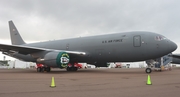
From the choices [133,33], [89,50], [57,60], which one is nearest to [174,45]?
[133,33]

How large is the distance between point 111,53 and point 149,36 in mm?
3840

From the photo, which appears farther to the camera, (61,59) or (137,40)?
(61,59)

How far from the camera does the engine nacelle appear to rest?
689 inches

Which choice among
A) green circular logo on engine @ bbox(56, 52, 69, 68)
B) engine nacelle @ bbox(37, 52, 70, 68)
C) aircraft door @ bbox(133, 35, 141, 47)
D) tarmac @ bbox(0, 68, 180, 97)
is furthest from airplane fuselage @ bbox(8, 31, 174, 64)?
tarmac @ bbox(0, 68, 180, 97)

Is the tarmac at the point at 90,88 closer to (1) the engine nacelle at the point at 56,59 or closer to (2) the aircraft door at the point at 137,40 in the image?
(2) the aircraft door at the point at 137,40

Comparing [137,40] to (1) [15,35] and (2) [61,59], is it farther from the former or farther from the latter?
(1) [15,35]

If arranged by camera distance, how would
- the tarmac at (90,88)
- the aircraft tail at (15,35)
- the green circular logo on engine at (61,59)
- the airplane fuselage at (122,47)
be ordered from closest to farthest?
1. the tarmac at (90,88)
2. the airplane fuselage at (122,47)
3. the green circular logo on engine at (61,59)
4. the aircraft tail at (15,35)

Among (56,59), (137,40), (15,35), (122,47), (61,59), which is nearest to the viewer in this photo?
(137,40)

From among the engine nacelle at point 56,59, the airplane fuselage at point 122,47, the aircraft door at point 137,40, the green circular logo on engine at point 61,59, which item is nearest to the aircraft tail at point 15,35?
the airplane fuselage at point 122,47

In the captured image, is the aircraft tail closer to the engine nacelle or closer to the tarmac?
the engine nacelle

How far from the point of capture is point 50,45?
23578mm

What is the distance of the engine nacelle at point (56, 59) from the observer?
57.4 ft

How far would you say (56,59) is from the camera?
57.4 feet

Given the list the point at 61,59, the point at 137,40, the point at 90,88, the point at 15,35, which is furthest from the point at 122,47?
the point at 15,35
